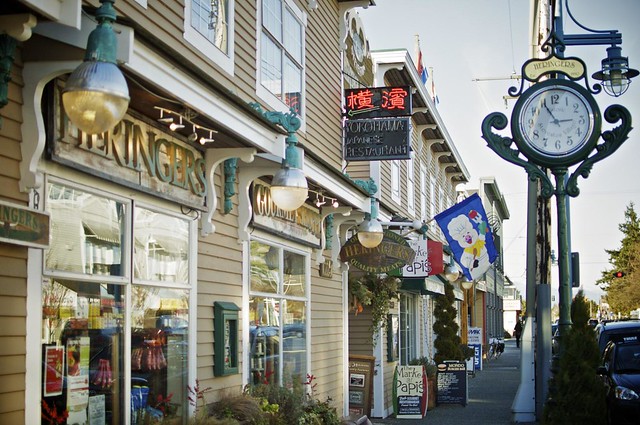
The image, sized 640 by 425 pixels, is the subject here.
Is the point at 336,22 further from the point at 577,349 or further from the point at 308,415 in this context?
the point at 577,349

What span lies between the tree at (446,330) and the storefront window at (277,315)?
38.1 ft

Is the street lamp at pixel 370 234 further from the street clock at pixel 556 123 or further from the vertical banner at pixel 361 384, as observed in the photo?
the vertical banner at pixel 361 384

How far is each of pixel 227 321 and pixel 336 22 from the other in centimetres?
758

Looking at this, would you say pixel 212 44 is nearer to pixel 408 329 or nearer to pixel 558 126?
pixel 558 126

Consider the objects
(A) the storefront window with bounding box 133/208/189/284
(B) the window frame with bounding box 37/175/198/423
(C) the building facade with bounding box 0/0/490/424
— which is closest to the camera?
(C) the building facade with bounding box 0/0/490/424

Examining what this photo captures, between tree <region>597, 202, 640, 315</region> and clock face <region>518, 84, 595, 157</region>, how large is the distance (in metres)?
47.7

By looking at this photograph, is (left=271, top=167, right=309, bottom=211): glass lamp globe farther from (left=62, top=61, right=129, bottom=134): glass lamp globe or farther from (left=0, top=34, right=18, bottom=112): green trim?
(left=62, top=61, right=129, bottom=134): glass lamp globe

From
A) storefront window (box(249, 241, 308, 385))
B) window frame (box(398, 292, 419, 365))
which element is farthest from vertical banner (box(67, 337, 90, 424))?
window frame (box(398, 292, 419, 365))

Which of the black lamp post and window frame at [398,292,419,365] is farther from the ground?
the black lamp post

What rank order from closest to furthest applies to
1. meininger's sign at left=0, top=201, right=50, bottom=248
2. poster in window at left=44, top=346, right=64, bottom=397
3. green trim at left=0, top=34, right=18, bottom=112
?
green trim at left=0, top=34, right=18, bottom=112 < meininger's sign at left=0, top=201, right=50, bottom=248 < poster in window at left=44, top=346, right=64, bottom=397

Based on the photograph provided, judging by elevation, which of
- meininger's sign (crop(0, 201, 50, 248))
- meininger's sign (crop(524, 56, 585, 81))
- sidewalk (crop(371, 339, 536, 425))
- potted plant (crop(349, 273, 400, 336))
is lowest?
sidewalk (crop(371, 339, 536, 425))

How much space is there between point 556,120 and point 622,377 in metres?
5.62

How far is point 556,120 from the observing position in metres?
9.64

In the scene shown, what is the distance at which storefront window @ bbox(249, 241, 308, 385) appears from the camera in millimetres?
11320
